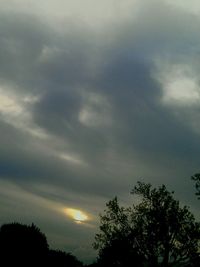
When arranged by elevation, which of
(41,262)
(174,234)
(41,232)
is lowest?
(41,262)

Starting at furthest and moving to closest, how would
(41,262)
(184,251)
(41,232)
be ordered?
(184,251) → (41,232) → (41,262)

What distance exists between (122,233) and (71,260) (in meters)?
24.7

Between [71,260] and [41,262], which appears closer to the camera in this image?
[41,262]

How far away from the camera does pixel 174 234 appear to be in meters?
77.2

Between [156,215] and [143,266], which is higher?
[156,215]

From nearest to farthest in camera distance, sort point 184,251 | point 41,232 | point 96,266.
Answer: point 41,232
point 184,251
point 96,266

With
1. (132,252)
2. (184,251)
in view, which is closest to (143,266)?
(132,252)

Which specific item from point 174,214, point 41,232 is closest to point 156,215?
point 174,214

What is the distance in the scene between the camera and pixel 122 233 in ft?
258

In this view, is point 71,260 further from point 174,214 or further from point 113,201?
point 174,214

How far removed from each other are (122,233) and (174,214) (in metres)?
10.6

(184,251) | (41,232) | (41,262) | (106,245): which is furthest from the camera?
(106,245)

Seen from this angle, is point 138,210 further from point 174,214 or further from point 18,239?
point 18,239

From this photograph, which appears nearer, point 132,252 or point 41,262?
point 41,262
